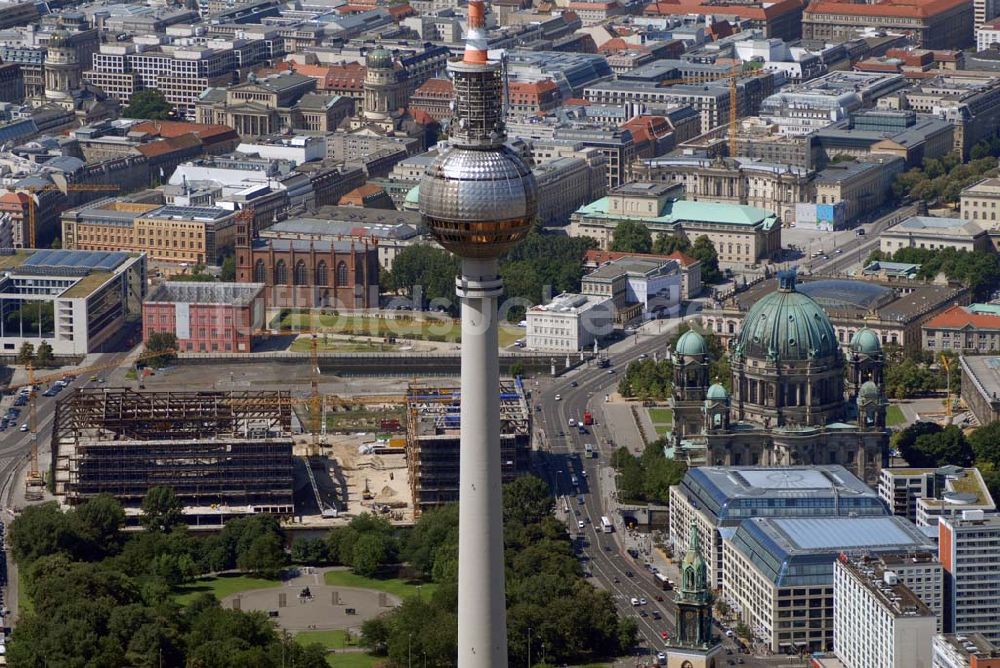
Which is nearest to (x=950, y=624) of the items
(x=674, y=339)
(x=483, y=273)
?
(x=483, y=273)

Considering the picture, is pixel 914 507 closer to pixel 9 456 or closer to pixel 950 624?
pixel 950 624

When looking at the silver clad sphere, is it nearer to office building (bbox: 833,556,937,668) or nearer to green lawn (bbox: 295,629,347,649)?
office building (bbox: 833,556,937,668)

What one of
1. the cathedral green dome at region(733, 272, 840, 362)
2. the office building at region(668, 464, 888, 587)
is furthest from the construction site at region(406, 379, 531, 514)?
the cathedral green dome at region(733, 272, 840, 362)

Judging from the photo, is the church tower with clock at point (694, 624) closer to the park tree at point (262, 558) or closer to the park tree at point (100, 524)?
the park tree at point (262, 558)

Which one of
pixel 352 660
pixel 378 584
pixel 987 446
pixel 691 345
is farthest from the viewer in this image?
pixel 691 345

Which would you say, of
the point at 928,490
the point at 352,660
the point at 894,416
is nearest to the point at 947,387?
the point at 894,416

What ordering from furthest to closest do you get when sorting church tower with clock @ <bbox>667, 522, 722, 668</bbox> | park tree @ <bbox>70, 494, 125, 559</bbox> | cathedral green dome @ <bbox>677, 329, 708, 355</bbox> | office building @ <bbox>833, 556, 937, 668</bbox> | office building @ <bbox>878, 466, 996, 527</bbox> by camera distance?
1. cathedral green dome @ <bbox>677, 329, 708, 355</bbox>
2. park tree @ <bbox>70, 494, 125, 559</bbox>
3. office building @ <bbox>878, 466, 996, 527</bbox>
4. office building @ <bbox>833, 556, 937, 668</bbox>
5. church tower with clock @ <bbox>667, 522, 722, 668</bbox>

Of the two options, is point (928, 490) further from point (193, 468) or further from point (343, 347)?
point (343, 347)
